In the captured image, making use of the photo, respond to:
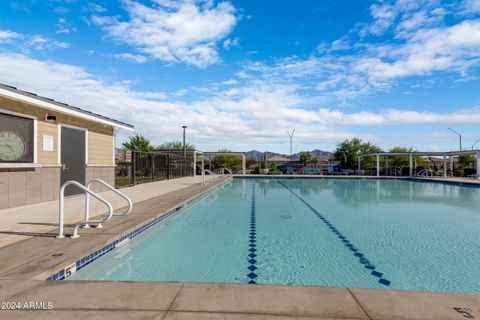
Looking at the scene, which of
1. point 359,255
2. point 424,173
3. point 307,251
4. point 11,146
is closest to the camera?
point 359,255

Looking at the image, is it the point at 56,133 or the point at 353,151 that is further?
the point at 353,151

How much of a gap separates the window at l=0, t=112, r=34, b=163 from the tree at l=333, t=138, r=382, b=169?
101 feet

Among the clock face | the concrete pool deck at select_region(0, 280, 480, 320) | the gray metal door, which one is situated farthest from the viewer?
the gray metal door

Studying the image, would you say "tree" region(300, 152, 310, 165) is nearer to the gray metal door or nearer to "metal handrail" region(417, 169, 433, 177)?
"metal handrail" region(417, 169, 433, 177)

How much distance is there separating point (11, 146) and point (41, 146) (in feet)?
2.98

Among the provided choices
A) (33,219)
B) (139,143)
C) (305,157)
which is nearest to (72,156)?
(33,219)

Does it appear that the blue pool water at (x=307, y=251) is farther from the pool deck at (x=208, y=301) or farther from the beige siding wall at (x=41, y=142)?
the beige siding wall at (x=41, y=142)

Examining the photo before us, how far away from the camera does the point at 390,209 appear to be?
8578 mm

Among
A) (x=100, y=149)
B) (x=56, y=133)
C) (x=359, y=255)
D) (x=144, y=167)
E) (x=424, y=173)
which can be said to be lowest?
(x=359, y=255)

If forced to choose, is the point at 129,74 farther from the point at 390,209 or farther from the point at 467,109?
the point at 467,109

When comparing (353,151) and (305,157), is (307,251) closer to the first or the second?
(353,151)

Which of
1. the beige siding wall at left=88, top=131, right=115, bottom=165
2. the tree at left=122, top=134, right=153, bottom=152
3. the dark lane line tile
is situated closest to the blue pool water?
the dark lane line tile

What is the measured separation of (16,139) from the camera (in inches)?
247

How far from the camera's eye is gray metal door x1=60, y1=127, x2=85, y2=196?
7930 millimetres
